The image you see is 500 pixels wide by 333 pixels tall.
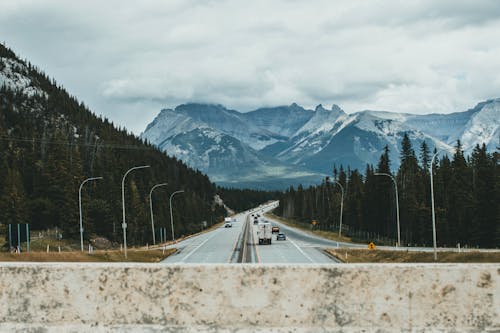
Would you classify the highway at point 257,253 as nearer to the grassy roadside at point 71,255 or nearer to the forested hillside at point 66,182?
the grassy roadside at point 71,255

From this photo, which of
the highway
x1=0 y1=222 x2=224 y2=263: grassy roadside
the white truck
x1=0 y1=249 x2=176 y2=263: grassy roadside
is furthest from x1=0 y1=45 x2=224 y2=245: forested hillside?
the white truck

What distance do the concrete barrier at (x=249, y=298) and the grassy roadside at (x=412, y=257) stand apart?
4174 centimetres

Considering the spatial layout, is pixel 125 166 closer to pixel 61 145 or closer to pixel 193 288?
pixel 61 145

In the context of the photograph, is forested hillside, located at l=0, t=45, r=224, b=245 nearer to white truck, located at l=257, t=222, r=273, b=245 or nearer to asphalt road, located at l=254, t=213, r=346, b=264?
white truck, located at l=257, t=222, r=273, b=245

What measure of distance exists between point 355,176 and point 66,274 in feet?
462

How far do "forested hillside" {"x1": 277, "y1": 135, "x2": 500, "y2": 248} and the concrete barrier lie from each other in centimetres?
7463

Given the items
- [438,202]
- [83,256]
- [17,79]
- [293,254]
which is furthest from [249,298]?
[17,79]

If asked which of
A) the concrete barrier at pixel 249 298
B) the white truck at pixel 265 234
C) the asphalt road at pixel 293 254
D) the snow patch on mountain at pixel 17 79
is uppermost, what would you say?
the snow patch on mountain at pixel 17 79

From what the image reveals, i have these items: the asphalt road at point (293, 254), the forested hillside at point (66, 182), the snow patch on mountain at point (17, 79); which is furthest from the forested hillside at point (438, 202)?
the snow patch on mountain at point (17, 79)

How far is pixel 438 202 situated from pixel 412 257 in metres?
40.1

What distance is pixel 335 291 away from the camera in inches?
196

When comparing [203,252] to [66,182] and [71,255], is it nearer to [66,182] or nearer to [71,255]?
[71,255]

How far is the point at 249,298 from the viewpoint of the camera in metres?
5.05

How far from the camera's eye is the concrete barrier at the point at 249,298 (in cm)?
490
